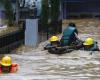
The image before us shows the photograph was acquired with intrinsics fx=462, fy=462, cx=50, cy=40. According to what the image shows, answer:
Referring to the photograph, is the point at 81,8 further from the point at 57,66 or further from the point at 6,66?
the point at 6,66

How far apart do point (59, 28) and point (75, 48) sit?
31.5 feet

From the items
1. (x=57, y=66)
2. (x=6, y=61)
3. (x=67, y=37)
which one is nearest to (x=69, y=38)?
(x=67, y=37)

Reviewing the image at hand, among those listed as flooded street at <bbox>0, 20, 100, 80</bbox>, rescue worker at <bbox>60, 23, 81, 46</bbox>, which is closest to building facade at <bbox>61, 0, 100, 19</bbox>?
rescue worker at <bbox>60, 23, 81, 46</bbox>

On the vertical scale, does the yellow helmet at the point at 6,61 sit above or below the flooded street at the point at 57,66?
above

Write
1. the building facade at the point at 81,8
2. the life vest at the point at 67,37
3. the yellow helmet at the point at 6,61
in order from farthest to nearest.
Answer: the building facade at the point at 81,8 → the life vest at the point at 67,37 → the yellow helmet at the point at 6,61

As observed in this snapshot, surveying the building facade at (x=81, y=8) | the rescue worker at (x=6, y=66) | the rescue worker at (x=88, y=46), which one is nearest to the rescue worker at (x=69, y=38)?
the rescue worker at (x=88, y=46)

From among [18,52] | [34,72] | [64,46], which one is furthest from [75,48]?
[34,72]

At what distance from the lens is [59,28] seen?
3044 centimetres

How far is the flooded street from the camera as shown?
525 inches

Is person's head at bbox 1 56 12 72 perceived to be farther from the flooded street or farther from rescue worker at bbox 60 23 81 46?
rescue worker at bbox 60 23 81 46

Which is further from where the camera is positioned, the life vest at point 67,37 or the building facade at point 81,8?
the building facade at point 81,8

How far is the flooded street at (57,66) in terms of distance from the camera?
43.7 ft

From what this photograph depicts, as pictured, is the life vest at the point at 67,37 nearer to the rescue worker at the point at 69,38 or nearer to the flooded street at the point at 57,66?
the rescue worker at the point at 69,38

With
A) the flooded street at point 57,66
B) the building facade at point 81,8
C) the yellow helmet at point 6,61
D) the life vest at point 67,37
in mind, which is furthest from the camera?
the building facade at point 81,8
